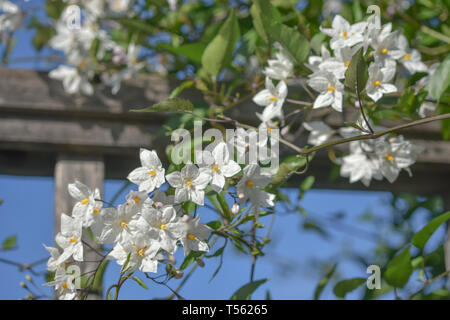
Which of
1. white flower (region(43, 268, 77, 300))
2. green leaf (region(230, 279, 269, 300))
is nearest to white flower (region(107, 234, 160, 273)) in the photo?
white flower (region(43, 268, 77, 300))

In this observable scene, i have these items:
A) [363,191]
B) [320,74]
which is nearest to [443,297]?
[363,191]

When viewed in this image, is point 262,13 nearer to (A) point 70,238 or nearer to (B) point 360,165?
(B) point 360,165

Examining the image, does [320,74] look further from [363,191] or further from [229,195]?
[363,191]

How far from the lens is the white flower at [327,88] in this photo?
2.94 feet

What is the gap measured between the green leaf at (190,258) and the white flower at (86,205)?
16 cm

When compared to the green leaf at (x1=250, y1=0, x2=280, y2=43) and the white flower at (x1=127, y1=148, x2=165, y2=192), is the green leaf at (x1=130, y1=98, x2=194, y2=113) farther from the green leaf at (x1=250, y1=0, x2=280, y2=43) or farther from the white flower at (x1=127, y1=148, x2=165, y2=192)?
the green leaf at (x1=250, y1=0, x2=280, y2=43)

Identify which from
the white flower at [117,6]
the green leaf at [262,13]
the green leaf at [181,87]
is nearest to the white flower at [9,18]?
the white flower at [117,6]

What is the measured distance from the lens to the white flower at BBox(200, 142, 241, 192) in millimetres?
775

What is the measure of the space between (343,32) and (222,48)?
23cm

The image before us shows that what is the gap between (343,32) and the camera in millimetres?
931

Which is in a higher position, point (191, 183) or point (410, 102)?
point (410, 102)

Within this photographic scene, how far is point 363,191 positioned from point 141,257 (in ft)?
2.34

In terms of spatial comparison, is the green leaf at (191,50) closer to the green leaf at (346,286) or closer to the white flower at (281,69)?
the white flower at (281,69)

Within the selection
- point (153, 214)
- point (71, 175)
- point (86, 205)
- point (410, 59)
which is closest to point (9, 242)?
point (71, 175)
